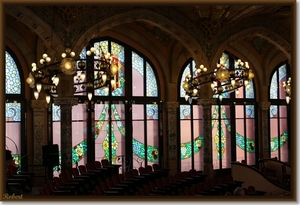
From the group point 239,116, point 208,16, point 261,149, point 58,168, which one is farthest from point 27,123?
point 261,149

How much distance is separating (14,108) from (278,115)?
48.9 ft

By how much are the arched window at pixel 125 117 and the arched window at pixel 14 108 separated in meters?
2.15

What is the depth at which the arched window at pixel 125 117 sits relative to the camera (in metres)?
18.1

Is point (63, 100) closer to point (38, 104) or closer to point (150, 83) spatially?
point (38, 104)

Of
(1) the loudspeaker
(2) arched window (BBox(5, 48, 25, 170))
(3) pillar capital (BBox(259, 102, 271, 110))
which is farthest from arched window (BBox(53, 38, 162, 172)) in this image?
(3) pillar capital (BBox(259, 102, 271, 110))

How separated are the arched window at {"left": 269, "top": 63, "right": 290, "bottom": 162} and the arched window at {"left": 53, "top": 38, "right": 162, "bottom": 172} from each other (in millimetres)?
7937

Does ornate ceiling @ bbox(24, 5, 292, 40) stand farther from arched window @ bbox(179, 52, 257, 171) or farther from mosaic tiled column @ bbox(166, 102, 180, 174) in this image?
mosaic tiled column @ bbox(166, 102, 180, 174)

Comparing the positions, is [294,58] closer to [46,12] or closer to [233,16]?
[46,12]

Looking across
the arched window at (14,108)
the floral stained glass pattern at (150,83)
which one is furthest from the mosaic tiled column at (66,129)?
the floral stained glass pattern at (150,83)

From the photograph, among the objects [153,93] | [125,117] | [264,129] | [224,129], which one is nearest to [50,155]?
[125,117]

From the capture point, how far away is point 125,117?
1917 centimetres

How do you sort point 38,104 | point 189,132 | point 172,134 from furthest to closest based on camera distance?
point 189,132 → point 172,134 → point 38,104

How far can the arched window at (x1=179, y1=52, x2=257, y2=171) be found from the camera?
21.0 m

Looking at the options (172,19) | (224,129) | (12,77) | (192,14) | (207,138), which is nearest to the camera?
(172,19)
